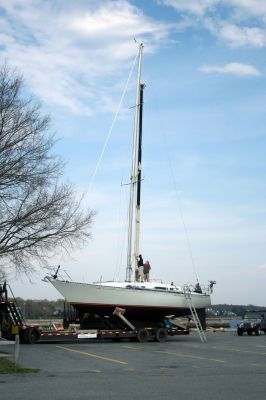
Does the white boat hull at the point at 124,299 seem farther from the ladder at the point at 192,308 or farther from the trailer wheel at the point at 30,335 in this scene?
the trailer wheel at the point at 30,335

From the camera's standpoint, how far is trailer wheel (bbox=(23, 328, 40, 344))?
904 inches

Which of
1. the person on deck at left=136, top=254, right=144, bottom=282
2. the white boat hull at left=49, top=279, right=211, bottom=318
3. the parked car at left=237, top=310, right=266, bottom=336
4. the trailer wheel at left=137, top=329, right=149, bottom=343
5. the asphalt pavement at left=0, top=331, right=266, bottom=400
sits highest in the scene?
the person on deck at left=136, top=254, right=144, bottom=282

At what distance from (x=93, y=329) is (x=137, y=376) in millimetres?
13192

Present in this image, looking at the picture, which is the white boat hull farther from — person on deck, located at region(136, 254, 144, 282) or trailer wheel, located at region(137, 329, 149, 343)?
person on deck, located at region(136, 254, 144, 282)

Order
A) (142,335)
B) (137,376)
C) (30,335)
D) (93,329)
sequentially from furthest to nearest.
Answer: (142,335) → (93,329) → (30,335) → (137,376)

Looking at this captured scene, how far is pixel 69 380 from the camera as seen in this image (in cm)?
1221

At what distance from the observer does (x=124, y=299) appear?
26047 millimetres

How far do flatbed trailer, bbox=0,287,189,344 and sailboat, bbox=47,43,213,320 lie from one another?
42 centimetres

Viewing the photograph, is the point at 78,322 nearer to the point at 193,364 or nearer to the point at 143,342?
the point at 143,342

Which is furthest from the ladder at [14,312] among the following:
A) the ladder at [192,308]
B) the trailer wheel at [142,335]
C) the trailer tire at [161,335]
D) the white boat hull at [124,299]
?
the ladder at [192,308]

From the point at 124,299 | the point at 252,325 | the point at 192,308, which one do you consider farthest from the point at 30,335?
the point at 252,325

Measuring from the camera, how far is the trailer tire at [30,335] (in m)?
23.0

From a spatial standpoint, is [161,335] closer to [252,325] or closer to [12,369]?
[252,325]

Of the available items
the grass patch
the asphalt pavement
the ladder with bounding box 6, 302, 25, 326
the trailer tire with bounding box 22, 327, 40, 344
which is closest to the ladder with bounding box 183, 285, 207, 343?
the asphalt pavement
